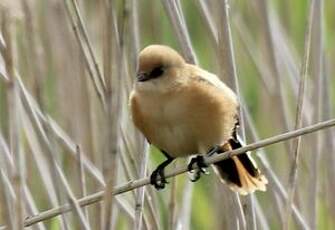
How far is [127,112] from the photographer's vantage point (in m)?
2.70

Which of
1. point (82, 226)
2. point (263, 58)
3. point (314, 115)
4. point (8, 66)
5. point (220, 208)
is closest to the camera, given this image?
point (8, 66)

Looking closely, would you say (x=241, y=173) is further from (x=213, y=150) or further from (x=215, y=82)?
(x=215, y=82)

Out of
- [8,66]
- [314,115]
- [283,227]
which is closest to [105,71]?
[8,66]

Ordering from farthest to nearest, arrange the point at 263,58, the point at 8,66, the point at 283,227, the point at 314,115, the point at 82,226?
the point at 263,58 → the point at 314,115 → the point at 283,227 → the point at 82,226 → the point at 8,66

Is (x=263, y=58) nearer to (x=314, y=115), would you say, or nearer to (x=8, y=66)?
(x=314, y=115)

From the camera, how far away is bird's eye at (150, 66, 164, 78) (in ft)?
7.00

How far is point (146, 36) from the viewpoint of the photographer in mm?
3061

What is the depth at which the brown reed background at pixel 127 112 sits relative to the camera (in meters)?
1.67

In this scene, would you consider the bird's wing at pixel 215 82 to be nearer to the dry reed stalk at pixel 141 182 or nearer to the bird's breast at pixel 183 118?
the bird's breast at pixel 183 118

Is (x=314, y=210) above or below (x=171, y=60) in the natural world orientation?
below

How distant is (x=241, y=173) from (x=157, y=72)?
0.38m

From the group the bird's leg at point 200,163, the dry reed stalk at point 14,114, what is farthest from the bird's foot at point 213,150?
the dry reed stalk at point 14,114

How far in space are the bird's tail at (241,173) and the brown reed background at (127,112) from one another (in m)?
0.04

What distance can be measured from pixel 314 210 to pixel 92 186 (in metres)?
0.70
